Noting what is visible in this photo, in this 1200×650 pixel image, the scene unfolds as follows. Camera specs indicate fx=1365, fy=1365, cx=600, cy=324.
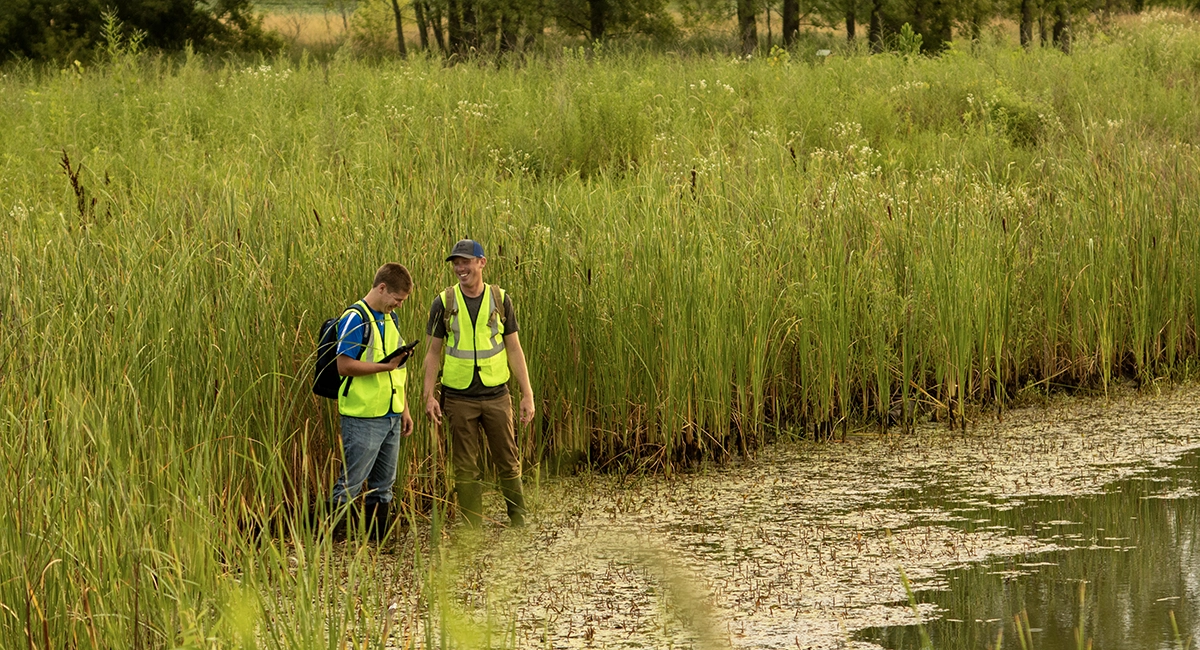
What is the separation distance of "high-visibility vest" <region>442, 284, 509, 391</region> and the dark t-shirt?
0.02 meters

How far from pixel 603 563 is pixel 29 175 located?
7.44m

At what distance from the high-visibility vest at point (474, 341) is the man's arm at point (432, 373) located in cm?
6

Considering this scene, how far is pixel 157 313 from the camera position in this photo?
5.93 meters

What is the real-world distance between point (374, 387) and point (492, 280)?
4.68ft

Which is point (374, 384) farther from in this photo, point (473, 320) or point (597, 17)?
point (597, 17)

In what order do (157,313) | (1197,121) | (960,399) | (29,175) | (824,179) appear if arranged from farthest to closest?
1. (1197,121)
2. (29,175)
3. (824,179)
4. (960,399)
5. (157,313)

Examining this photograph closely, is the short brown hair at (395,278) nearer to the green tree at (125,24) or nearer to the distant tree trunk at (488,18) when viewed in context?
the distant tree trunk at (488,18)

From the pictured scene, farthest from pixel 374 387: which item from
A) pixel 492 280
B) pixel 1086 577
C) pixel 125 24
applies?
pixel 125 24

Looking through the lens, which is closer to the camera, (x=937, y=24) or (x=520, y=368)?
(x=520, y=368)

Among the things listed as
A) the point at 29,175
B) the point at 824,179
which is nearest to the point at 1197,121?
the point at 824,179

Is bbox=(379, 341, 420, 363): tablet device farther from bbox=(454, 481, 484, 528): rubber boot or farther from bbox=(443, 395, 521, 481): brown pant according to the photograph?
bbox=(454, 481, 484, 528): rubber boot

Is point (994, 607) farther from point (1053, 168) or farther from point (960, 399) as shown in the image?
point (1053, 168)

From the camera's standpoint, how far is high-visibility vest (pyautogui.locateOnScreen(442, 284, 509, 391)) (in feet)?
21.1

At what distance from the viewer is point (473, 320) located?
21.1 ft
